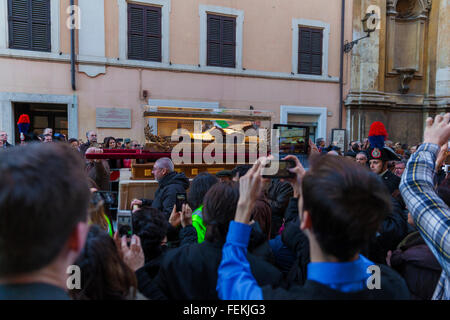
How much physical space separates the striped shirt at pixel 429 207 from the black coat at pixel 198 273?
0.66 meters

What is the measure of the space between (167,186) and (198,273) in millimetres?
2401

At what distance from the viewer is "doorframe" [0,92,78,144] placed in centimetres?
916

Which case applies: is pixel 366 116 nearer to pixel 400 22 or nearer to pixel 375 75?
pixel 375 75

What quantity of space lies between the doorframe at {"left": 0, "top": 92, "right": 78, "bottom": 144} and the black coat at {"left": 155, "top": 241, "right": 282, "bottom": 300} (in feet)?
30.6

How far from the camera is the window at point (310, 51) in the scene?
12180 mm

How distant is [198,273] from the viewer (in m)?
1.54

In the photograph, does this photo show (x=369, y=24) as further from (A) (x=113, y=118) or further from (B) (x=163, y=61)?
(A) (x=113, y=118)

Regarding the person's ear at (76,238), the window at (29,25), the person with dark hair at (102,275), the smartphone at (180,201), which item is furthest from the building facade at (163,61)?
the person's ear at (76,238)

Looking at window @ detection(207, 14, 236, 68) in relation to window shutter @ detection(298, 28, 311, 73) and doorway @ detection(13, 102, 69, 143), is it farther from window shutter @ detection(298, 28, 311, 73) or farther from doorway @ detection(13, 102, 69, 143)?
doorway @ detection(13, 102, 69, 143)

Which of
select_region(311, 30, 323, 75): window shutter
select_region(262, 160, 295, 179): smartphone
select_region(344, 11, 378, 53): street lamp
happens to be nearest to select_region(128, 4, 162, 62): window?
select_region(311, 30, 323, 75): window shutter

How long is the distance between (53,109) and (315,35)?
957cm

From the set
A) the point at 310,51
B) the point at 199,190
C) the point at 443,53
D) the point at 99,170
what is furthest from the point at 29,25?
the point at 443,53

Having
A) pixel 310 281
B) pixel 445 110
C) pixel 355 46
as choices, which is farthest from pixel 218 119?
pixel 445 110

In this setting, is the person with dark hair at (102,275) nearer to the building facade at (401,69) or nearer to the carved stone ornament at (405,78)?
the building facade at (401,69)
